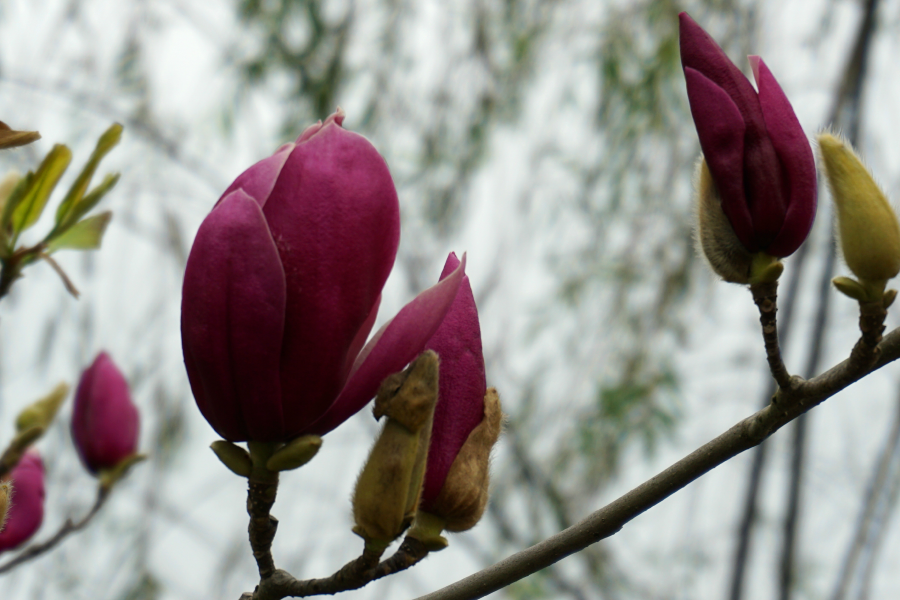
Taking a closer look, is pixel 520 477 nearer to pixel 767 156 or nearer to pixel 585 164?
pixel 585 164

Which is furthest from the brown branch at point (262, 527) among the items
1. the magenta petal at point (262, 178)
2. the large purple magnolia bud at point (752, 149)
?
the large purple magnolia bud at point (752, 149)

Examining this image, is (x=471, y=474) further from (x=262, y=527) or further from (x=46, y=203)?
(x=46, y=203)

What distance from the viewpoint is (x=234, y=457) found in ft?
1.20

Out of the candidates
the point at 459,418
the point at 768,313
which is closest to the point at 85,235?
the point at 459,418

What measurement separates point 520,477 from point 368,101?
801 millimetres

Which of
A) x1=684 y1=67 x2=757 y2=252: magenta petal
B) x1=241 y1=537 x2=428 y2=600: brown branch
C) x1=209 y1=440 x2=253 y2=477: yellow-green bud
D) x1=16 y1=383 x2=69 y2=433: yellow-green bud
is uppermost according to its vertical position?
x1=684 y1=67 x2=757 y2=252: magenta petal

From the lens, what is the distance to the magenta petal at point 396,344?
0.34 metres

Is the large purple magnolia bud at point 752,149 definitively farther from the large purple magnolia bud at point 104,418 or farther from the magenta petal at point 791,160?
the large purple magnolia bud at point 104,418

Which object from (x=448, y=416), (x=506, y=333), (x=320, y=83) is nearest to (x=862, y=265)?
(x=448, y=416)

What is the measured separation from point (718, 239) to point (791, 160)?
0.04 meters

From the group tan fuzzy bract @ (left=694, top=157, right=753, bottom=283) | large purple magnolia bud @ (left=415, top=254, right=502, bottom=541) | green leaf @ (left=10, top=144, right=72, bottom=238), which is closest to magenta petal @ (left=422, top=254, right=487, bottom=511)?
large purple magnolia bud @ (left=415, top=254, right=502, bottom=541)

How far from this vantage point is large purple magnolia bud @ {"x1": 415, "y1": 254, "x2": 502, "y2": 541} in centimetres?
38

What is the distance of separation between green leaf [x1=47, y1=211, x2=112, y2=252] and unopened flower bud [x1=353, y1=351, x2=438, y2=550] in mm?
254

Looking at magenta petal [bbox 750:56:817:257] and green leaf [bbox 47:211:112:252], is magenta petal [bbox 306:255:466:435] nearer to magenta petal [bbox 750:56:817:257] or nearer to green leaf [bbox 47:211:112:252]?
magenta petal [bbox 750:56:817:257]
